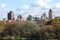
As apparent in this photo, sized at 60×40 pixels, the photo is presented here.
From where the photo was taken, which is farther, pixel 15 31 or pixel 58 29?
pixel 15 31

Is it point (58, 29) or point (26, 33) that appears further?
point (26, 33)

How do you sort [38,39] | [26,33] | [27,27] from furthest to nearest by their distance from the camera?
[27,27] → [26,33] → [38,39]

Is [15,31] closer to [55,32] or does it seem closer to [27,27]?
[27,27]

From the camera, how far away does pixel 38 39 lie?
4459cm

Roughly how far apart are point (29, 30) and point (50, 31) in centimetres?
1027

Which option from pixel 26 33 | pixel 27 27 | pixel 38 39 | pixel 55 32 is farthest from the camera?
pixel 27 27

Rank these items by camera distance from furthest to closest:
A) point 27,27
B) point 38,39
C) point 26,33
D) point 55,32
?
point 27,27 → point 26,33 → point 55,32 → point 38,39

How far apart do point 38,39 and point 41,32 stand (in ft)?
12.5

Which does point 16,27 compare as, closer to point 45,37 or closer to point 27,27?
point 27,27

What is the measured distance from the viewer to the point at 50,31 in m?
47.8

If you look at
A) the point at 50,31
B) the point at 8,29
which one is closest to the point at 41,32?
the point at 50,31

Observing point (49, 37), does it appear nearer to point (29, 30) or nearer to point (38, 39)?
point (38, 39)

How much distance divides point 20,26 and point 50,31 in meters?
13.7

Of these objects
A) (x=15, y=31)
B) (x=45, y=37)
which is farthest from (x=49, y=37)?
(x=15, y=31)
